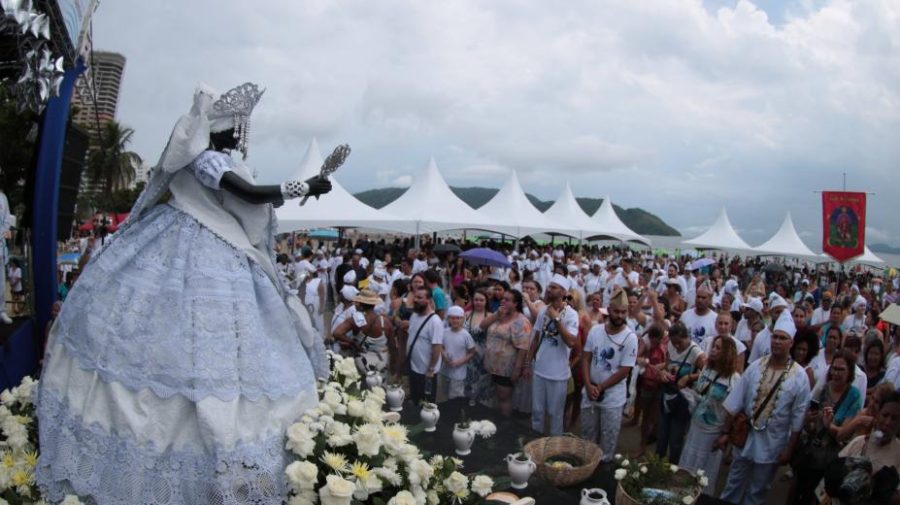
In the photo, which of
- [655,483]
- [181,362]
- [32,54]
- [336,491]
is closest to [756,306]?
[655,483]

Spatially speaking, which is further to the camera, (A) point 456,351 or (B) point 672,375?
(A) point 456,351

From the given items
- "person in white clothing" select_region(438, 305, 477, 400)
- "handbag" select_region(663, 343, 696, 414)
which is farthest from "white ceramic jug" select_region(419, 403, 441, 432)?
"handbag" select_region(663, 343, 696, 414)

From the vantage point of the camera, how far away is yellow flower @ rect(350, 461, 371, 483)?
2150 millimetres

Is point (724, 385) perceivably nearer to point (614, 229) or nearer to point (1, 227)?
point (1, 227)

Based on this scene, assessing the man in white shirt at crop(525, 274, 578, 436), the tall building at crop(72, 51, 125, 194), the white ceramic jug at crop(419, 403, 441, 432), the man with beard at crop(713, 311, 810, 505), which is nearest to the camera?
the white ceramic jug at crop(419, 403, 441, 432)

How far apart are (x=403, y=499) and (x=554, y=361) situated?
423 centimetres

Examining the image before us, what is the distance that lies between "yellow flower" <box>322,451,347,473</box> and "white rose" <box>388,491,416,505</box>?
223 mm

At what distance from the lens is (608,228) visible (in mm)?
29000

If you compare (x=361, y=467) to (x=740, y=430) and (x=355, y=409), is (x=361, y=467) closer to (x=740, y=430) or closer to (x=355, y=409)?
(x=355, y=409)

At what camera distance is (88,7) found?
5582 millimetres

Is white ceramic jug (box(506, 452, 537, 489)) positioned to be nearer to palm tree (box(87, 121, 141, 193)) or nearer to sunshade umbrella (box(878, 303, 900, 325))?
sunshade umbrella (box(878, 303, 900, 325))

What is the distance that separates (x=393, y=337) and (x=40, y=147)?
14.5ft

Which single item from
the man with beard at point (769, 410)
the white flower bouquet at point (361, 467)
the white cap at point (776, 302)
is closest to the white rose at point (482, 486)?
the white flower bouquet at point (361, 467)

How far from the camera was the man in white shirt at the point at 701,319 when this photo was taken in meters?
7.16
